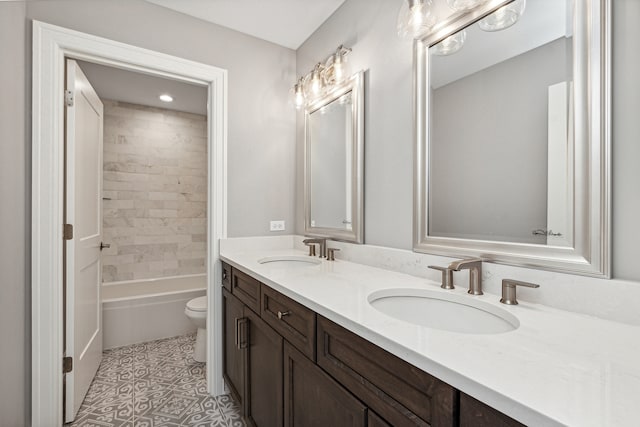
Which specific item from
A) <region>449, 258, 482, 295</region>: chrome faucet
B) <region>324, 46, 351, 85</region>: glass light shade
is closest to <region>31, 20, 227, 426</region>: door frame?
<region>324, 46, 351, 85</region>: glass light shade

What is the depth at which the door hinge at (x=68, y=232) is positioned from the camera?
5.34 ft

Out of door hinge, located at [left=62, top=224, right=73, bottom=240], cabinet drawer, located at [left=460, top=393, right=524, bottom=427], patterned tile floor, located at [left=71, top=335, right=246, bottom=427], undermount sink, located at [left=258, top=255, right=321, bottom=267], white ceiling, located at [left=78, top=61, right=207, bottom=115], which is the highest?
white ceiling, located at [left=78, top=61, right=207, bottom=115]

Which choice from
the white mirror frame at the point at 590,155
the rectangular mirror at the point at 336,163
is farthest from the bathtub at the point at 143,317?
the white mirror frame at the point at 590,155

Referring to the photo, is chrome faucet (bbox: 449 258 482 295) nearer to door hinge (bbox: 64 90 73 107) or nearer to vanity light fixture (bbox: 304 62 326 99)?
vanity light fixture (bbox: 304 62 326 99)

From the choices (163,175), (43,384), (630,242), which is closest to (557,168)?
(630,242)

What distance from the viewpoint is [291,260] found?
1.86m

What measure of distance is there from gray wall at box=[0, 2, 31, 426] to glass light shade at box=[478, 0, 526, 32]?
196cm

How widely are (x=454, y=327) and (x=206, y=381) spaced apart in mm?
1719

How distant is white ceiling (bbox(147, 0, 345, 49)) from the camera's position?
179cm

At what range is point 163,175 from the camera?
347 cm

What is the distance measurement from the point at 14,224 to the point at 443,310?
6.35 feet

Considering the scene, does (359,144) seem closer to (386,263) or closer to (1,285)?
(386,263)

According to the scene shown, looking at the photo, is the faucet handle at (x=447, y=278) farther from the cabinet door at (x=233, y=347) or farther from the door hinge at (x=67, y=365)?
the door hinge at (x=67, y=365)

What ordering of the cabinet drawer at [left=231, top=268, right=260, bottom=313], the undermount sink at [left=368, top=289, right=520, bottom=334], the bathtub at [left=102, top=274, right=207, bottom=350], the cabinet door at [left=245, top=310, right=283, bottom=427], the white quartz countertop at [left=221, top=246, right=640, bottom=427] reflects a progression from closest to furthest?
1. the white quartz countertop at [left=221, top=246, right=640, bottom=427]
2. the undermount sink at [left=368, top=289, right=520, bottom=334]
3. the cabinet door at [left=245, top=310, right=283, bottom=427]
4. the cabinet drawer at [left=231, top=268, right=260, bottom=313]
5. the bathtub at [left=102, top=274, right=207, bottom=350]
